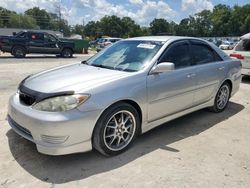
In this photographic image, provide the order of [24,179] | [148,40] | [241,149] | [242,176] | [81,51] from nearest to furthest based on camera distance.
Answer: [24,179]
[242,176]
[241,149]
[148,40]
[81,51]

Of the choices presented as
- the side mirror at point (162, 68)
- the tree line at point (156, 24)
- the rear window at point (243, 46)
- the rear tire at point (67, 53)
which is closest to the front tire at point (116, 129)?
the side mirror at point (162, 68)

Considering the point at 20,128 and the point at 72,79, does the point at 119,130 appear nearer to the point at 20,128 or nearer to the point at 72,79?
the point at 72,79

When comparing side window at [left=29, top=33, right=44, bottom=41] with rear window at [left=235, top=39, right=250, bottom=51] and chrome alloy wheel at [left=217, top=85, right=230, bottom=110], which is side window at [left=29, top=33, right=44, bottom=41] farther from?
chrome alloy wheel at [left=217, top=85, right=230, bottom=110]

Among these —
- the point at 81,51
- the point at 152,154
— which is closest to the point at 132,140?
the point at 152,154

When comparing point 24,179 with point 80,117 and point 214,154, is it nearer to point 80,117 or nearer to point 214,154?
point 80,117

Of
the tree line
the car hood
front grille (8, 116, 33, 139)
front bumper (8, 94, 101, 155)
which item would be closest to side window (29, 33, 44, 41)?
the car hood

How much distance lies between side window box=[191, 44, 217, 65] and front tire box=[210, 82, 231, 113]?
24.8 inches

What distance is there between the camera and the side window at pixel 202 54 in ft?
16.8

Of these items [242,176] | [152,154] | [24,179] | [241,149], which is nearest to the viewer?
[24,179]

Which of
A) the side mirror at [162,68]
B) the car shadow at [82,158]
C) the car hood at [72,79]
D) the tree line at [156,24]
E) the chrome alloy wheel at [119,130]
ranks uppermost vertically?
the tree line at [156,24]

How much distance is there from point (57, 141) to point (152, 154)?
4.37ft

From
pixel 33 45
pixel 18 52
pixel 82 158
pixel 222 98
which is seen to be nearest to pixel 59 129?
pixel 82 158

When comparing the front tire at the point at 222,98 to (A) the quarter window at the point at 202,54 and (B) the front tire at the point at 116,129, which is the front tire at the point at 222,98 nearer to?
(A) the quarter window at the point at 202,54

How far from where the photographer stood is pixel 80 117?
3357 mm
